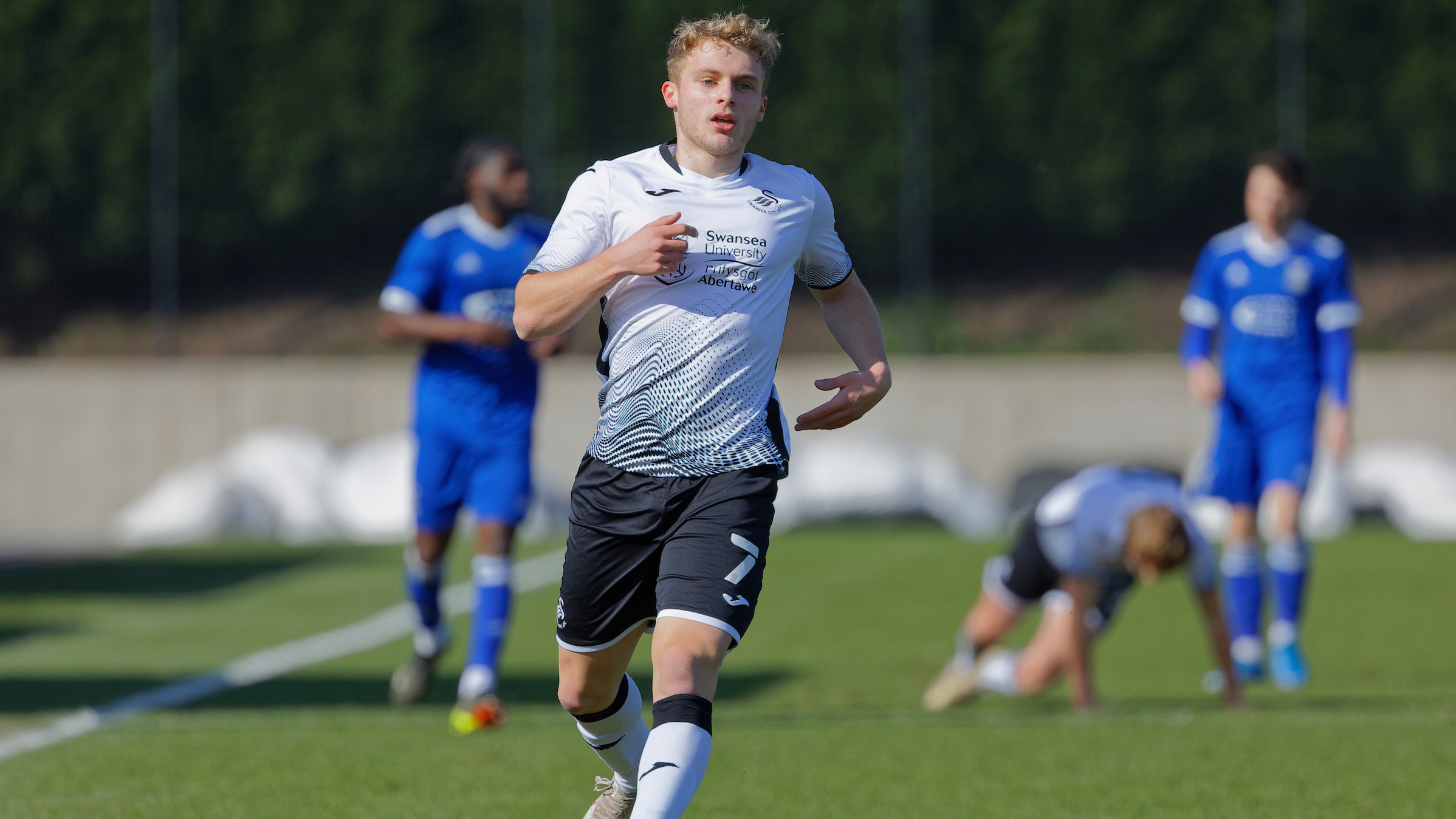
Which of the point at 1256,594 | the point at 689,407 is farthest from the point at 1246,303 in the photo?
the point at 689,407

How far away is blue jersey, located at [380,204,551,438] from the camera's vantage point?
7688 millimetres

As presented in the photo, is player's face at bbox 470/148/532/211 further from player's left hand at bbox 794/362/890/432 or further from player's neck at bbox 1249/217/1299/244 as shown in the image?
player's neck at bbox 1249/217/1299/244

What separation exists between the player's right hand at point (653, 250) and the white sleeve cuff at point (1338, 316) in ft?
19.8

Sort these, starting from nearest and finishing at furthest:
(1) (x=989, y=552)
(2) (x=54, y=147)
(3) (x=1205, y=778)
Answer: (3) (x=1205, y=778)
(1) (x=989, y=552)
(2) (x=54, y=147)

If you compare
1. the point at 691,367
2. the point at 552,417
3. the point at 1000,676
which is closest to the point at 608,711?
the point at 691,367

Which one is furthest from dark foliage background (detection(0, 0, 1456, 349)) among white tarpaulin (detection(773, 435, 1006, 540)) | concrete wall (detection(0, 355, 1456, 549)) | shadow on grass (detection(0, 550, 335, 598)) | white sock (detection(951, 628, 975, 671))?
white sock (detection(951, 628, 975, 671))

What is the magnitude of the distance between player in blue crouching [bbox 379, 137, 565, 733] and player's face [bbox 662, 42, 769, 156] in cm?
337

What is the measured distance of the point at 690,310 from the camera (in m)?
4.22

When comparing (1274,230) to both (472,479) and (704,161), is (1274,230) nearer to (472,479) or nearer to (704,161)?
(472,479)

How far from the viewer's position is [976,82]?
19719 millimetres

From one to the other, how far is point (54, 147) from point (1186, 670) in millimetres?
15271

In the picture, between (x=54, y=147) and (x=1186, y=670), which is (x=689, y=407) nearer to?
(x=1186, y=670)

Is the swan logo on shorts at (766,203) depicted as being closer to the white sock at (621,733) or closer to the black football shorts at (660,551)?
the black football shorts at (660,551)

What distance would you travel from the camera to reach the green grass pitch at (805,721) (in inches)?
211
